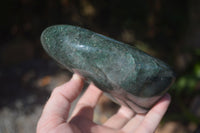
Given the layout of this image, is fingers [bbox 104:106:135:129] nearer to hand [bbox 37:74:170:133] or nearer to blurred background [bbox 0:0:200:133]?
hand [bbox 37:74:170:133]

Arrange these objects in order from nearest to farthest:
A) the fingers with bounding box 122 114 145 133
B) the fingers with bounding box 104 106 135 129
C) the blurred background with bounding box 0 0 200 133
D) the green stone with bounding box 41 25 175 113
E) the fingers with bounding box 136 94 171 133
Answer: the green stone with bounding box 41 25 175 113 → the fingers with bounding box 136 94 171 133 → the fingers with bounding box 122 114 145 133 → the fingers with bounding box 104 106 135 129 → the blurred background with bounding box 0 0 200 133

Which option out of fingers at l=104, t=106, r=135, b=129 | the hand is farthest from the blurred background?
the hand

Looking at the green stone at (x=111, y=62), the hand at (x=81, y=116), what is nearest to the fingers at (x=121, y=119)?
the hand at (x=81, y=116)

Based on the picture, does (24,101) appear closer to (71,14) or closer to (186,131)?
(71,14)

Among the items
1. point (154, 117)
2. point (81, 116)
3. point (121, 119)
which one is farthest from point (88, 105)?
point (154, 117)

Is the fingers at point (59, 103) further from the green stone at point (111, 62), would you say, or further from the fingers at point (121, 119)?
the fingers at point (121, 119)
